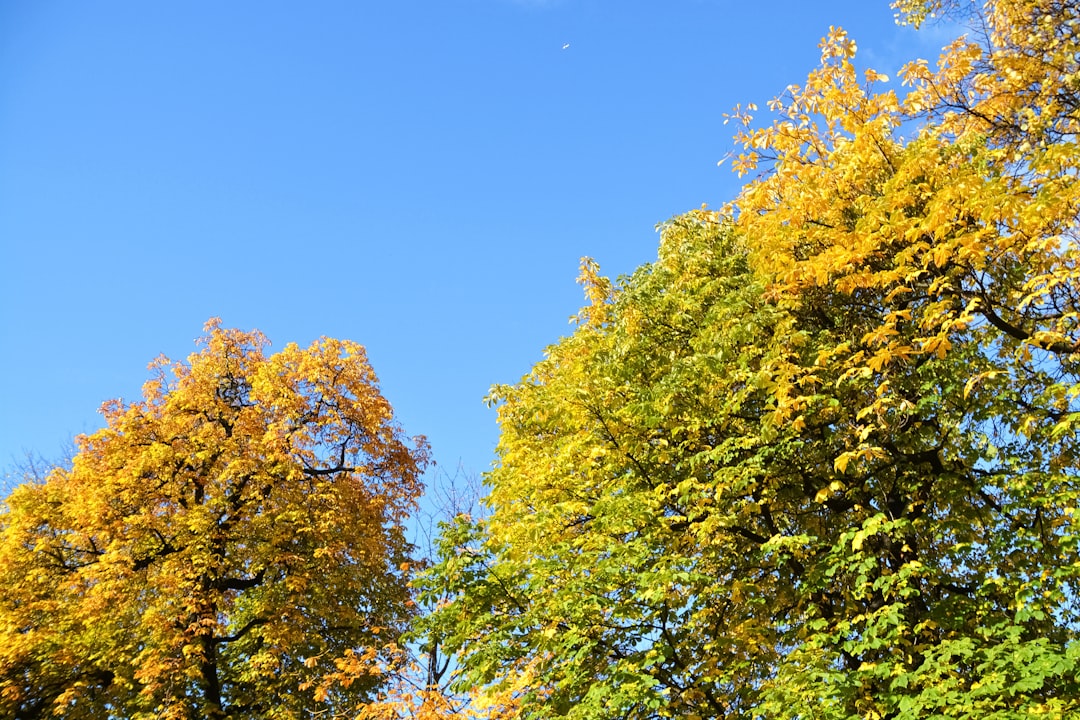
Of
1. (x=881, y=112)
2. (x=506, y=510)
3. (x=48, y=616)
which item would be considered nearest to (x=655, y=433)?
(x=506, y=510)

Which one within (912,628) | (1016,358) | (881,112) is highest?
(881,112)

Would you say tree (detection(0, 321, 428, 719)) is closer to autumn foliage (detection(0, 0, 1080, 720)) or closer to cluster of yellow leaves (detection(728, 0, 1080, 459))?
autumn foliage (detection(0, 0, 1080, 720))

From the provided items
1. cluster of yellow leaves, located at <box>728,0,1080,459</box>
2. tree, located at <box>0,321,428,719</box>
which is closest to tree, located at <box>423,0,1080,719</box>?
cluster of yellow leaves, located at <box>728,0,1080,459</box>

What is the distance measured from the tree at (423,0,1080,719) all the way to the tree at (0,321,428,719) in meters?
6.88

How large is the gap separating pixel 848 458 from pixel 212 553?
1340 centimetres

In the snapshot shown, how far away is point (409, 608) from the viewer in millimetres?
18312

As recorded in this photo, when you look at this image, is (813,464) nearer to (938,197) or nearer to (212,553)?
(938,197)

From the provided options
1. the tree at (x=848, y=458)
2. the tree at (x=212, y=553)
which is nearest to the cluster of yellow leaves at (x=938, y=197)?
the tree at (x=848, y=458)

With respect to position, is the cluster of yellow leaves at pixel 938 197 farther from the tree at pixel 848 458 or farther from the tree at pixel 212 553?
the tree at pixel 212 553

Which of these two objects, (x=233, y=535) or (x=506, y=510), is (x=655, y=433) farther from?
(x=233, y=535)

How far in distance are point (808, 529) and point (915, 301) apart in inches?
136

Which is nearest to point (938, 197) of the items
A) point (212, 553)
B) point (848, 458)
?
point (848, 458)

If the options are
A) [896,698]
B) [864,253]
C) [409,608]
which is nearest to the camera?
[896,698]

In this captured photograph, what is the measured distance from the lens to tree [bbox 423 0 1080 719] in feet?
25.9
